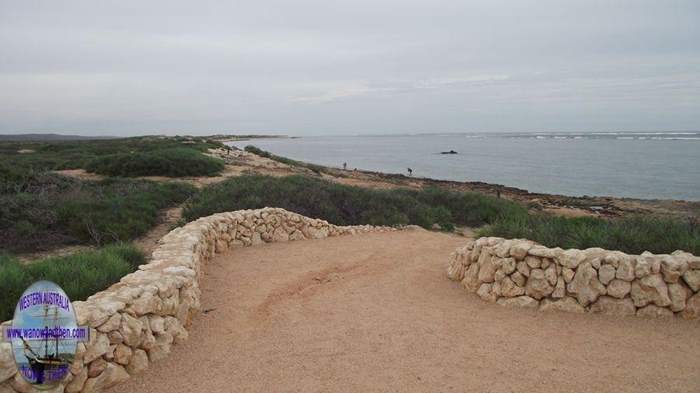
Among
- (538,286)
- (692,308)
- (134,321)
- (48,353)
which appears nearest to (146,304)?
(134,321)

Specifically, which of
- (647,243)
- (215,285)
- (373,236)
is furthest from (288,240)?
(647,243)

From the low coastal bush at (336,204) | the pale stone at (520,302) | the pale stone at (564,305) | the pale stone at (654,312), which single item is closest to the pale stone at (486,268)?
the pale stone at (520,302)

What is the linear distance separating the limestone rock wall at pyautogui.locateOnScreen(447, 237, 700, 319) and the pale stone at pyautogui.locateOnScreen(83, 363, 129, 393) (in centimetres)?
439

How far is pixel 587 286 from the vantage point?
5758 mm

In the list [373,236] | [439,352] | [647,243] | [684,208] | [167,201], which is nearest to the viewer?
[439,352]

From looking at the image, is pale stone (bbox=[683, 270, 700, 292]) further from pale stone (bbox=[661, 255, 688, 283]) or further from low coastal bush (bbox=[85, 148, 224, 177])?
low coastal bush (bbox=[85, 148, 224, 177])

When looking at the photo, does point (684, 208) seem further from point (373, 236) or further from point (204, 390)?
point (204, 390)

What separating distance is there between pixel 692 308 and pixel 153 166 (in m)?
21.2

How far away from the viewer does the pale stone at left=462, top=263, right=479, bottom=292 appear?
6727 mm

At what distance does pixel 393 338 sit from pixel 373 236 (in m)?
5.70

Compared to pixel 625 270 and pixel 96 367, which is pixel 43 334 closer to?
pixel 96 367

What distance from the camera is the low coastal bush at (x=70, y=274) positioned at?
16.9 feet

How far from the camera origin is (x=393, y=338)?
5109 millimetres

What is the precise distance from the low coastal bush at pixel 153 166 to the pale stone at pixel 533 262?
18.6 m
